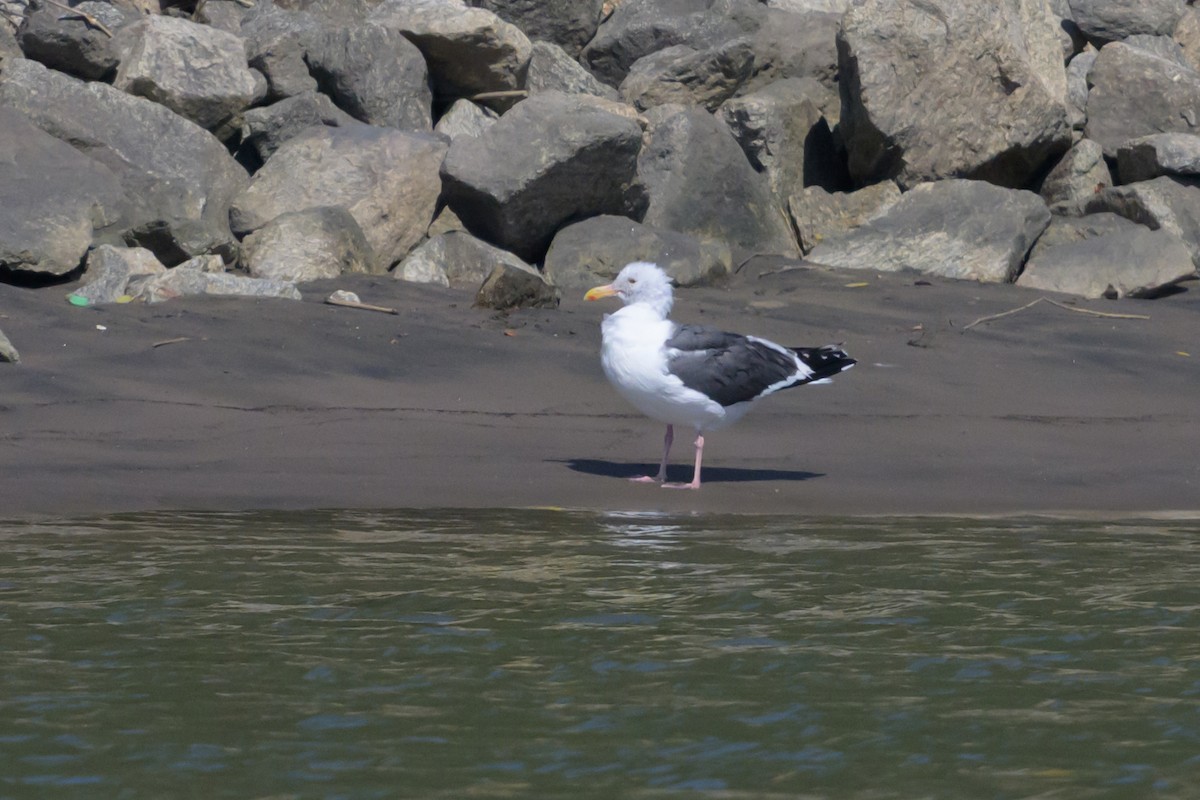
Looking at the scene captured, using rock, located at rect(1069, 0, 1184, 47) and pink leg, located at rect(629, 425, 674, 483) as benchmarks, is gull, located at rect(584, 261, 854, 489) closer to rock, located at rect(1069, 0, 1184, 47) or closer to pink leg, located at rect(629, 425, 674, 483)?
pink leg, located at rect(629, 425, 674, 483)

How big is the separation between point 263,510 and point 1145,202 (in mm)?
10521

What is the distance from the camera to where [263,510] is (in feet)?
27.4

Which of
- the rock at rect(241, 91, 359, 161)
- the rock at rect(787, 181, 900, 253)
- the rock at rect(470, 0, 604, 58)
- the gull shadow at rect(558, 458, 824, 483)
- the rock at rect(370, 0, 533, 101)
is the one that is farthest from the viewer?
the rock at rect(470, 0, 604, 58)

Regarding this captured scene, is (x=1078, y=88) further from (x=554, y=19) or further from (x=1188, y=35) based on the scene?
(x=554, y=19)

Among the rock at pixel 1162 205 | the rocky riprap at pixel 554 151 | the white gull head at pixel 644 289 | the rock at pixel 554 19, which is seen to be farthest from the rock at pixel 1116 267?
the rock at pixel 554 19

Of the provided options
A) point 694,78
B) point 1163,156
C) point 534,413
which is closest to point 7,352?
point 534,413

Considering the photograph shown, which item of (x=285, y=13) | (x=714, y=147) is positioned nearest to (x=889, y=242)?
(x=714, y=147)

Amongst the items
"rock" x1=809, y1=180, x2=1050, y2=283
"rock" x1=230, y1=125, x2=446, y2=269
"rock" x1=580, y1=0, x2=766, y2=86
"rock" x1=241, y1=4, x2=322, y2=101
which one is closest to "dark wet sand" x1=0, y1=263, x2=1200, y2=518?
"rock" x1=230, y1=125, x2=446, y2=269

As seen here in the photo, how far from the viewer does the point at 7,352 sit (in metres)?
10.5

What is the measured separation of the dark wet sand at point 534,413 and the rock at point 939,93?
349 centimetres

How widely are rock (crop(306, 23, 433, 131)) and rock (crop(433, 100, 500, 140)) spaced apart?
0.25m

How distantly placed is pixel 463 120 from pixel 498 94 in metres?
0.58

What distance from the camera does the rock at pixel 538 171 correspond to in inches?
569

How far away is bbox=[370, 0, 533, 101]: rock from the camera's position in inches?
666
